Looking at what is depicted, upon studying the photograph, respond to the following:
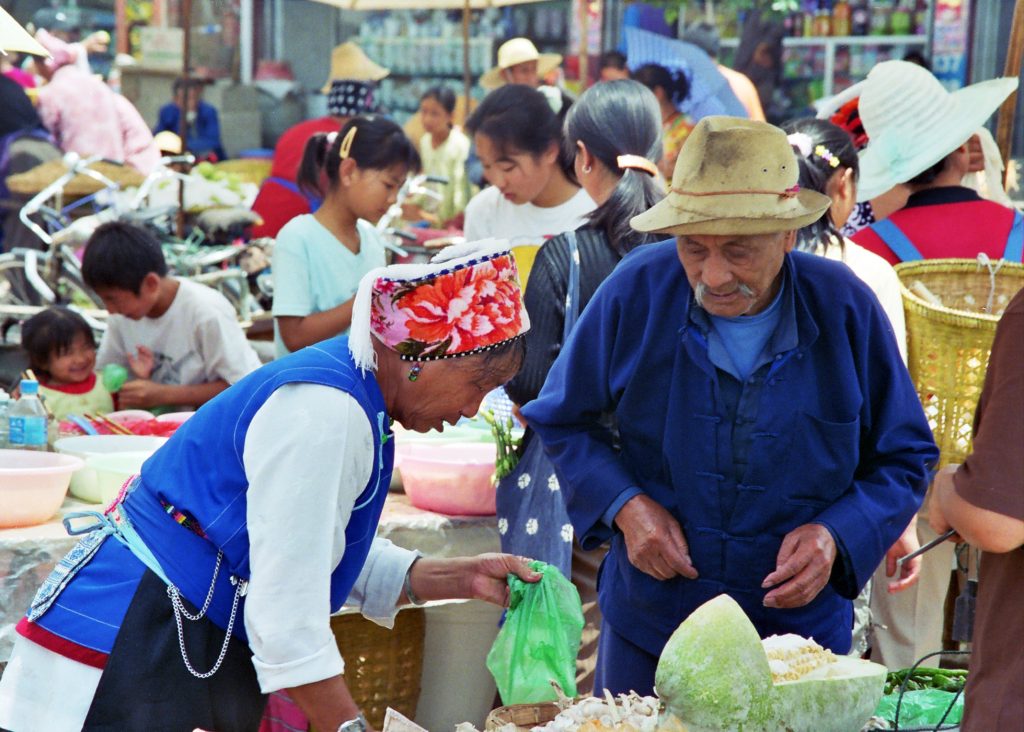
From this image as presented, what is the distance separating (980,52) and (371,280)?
964 centimetres

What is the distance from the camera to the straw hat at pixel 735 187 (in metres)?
2.14

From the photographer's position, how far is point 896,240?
372cm

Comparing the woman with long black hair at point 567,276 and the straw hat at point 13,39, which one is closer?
the woman with long black hair at point 567,276

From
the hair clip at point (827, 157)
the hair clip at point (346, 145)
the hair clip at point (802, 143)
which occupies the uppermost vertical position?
the hair clip at point (802, 143)

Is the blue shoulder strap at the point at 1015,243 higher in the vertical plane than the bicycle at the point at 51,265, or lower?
higher

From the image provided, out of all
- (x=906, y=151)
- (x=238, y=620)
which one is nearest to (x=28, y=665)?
(x=238, y=620)

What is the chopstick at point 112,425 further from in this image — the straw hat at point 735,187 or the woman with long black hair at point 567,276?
the straw hat at point 735,187

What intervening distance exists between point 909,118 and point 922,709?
2322 mm

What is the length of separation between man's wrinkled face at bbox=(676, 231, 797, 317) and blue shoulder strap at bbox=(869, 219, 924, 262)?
1616mm

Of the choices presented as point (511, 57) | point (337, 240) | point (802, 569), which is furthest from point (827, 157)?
point (511, 57)

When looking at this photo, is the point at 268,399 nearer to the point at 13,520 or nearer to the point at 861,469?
the point at 861,469

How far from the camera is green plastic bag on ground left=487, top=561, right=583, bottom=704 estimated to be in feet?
7.36

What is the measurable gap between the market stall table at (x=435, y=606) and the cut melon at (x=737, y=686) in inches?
65.1

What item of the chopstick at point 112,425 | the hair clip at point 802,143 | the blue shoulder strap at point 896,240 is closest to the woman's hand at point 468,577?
the hair clip at point 802,143
